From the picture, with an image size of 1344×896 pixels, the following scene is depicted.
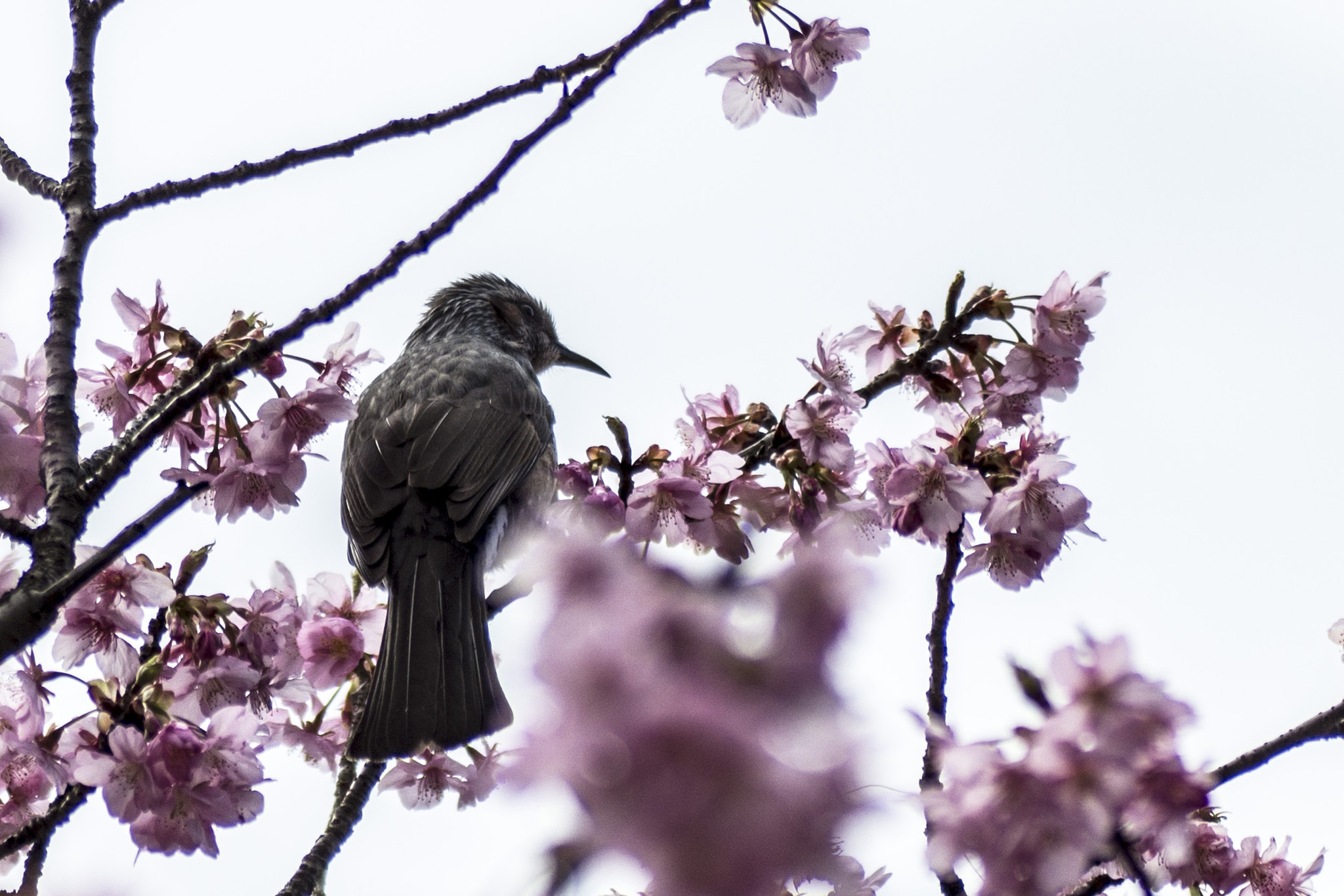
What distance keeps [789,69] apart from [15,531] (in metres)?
2.03

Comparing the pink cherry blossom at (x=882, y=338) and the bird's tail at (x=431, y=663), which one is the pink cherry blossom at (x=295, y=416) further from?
the pink cherry blossom at (x=882, y=338)

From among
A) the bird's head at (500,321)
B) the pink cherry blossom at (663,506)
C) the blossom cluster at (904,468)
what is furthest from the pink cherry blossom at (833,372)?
the bird's head at (500,321)

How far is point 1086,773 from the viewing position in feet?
4.01

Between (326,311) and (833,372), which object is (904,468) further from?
(326,311)

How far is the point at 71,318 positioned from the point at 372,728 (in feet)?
3.31

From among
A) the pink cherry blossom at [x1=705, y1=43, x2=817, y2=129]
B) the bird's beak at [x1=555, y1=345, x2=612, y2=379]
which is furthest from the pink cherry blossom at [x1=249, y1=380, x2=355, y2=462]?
the bird's beak at [x1=555, y1=345, x2=612, y2=379]

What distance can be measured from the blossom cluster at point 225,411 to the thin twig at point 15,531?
72 cm

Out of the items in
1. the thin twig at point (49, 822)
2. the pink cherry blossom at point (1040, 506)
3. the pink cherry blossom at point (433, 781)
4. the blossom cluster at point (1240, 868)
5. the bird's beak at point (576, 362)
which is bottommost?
the blossom cluster at point (1240, 868)

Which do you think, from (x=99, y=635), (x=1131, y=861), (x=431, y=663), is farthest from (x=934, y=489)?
(x=99, y=635)

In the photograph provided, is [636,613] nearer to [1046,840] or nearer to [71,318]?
[1046,840]

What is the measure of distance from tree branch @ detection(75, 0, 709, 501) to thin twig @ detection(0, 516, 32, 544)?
112 millimetres

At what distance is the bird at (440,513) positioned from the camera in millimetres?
2586

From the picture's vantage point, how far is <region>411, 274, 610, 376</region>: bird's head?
5.21m

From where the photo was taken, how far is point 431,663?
270 cm
